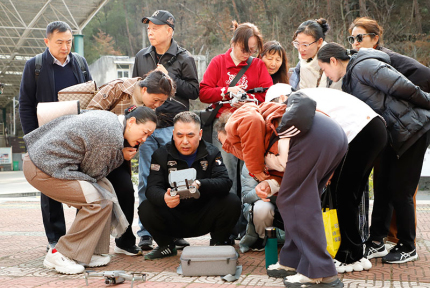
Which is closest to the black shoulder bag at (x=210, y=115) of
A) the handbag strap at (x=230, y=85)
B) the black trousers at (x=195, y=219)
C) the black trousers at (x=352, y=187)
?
the handbag strap at (x=230, y=85)

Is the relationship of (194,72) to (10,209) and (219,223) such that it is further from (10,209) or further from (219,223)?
(10,209)

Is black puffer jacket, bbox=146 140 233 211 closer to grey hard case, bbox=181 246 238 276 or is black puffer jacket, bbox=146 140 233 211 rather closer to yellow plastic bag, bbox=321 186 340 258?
grey hard case, bbox=181 246 238 276

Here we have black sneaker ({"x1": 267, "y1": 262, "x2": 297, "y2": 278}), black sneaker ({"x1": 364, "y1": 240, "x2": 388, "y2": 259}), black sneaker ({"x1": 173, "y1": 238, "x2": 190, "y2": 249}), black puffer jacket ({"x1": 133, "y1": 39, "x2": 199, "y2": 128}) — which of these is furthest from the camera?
black puffer jacket ({"x1": 133, "y1": 39, "x2": 199, "y2": 128})

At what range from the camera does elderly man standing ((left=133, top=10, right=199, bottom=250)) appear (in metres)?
5.14

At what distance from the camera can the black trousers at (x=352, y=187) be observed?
3865mm

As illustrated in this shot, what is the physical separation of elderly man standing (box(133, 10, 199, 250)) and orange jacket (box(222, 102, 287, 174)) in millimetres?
1664

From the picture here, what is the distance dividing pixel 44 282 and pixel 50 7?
20.0 m

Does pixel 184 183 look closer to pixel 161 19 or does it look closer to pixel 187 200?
pixel 187 200

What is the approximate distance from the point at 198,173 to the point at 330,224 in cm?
146

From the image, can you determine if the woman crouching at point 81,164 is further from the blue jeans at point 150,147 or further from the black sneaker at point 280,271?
the black sneaker at point 280,271

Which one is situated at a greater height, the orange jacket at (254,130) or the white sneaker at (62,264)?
the orange jacket at (254,130)

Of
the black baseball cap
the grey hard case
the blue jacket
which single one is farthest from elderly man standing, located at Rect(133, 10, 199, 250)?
the grey hard case

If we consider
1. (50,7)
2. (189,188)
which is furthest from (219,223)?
(50,7)

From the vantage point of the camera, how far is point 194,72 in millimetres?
5332
